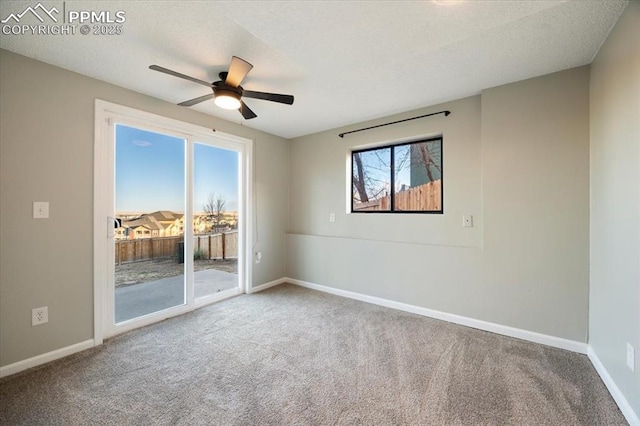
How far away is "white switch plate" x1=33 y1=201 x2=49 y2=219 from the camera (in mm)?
2117

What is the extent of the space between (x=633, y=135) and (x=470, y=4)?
4.02ft

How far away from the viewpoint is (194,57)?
2.11m

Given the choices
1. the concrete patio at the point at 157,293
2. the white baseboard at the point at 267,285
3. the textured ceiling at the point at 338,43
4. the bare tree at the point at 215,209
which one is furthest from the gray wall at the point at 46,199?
the white baseboard at the point at 267,285

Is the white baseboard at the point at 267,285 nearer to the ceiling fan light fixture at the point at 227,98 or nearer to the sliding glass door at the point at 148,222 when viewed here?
the sliding glass door at the point at 148,222

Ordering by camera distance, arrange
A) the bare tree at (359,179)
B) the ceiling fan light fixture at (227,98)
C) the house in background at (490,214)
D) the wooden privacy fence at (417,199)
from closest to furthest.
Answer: the house in background at (490,214) → the ceiling fan light fixture at (227,98) → the wooden privacy fence at (417,199) → the bare tree at (359,179)

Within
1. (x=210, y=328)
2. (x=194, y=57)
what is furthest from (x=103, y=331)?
(x=194, y=57)

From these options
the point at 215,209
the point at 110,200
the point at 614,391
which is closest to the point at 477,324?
the point at 614,391

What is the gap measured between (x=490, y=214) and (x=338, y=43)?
2.16 metres

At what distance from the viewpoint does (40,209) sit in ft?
7.02

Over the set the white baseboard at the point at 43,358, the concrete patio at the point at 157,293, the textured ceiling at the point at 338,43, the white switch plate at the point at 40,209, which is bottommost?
the white baseboard at the point at 43,358

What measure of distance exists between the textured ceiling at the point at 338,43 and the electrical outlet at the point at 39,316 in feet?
6.68

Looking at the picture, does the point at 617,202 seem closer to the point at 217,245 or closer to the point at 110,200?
the point at 217,245

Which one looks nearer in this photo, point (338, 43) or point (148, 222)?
point (338, 43)

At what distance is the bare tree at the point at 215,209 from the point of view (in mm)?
3486
